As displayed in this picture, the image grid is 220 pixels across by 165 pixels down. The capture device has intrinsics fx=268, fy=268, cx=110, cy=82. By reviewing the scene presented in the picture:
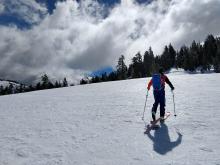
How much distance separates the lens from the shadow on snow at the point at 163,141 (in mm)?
8770

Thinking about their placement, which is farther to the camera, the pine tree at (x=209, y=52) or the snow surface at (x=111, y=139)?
the pine tree at (x=209, y=52)

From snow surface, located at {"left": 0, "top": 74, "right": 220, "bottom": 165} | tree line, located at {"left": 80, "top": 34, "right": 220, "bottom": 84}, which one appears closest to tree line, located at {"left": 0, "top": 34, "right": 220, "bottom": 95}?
tree line, located at {"left": 80, "top": 34, "right": 220, "bottom": 84}

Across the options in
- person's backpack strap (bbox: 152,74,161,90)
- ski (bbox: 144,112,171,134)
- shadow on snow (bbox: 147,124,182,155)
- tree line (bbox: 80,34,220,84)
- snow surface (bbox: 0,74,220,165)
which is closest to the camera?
snow surface (bbox: 0,74,220,165)

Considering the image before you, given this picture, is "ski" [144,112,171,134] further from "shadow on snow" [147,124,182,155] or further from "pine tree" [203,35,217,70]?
"pine tree" [203,35,217,70]

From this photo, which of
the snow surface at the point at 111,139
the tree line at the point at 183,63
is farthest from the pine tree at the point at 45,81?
the snow surface at the point at 111,139

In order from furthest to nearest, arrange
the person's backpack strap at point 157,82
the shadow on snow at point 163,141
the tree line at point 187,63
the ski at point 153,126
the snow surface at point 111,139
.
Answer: the tree line at point 187,63 → the person's backpack strap at point 157,82 → the ski at point 153,126 → the shadow on snow at point 163,141 → the snow surface at point 111,139

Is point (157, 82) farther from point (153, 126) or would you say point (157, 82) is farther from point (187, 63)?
point (187, 63)

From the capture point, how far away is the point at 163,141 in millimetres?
9570

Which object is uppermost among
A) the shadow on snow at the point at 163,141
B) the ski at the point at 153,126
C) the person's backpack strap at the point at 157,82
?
the person's backpack strap at the point at 157,82

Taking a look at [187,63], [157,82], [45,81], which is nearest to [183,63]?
Answer: [187,63]

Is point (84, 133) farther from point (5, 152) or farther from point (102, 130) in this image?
point (5, 152)

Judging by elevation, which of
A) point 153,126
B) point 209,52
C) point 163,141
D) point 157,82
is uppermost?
point 209,52

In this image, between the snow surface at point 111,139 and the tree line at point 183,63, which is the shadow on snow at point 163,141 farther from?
the tree line at point 183,63

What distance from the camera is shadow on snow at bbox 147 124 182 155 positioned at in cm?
877
